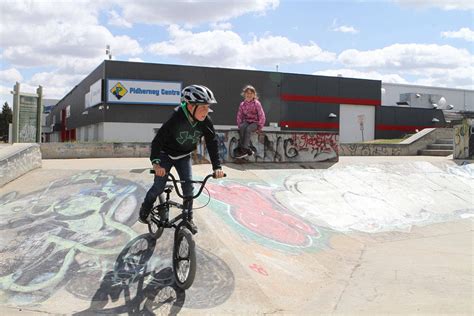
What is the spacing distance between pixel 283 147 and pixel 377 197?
2.92 m

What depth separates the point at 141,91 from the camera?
92.5 ft

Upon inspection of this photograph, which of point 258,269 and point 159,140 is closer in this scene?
point 159,140

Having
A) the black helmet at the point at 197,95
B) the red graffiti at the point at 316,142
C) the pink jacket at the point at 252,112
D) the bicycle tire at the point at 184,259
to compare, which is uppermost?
the pink jacket at the point at 252,112

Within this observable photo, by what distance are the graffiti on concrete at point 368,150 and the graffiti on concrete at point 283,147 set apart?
610 centimetres

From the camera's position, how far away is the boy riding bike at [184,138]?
15.0 ft

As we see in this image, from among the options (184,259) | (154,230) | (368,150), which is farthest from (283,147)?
(368,150)

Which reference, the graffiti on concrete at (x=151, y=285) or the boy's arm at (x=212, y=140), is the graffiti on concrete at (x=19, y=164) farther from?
the boy's arm at (x=212, y=140)

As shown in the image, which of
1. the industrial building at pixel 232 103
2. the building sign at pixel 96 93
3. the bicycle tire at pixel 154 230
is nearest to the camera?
the bicycle tire at pixel 154 230

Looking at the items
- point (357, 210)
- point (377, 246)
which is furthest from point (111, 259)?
point (357, 210)

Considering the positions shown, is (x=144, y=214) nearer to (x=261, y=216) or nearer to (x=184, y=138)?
(x=184, y=138)

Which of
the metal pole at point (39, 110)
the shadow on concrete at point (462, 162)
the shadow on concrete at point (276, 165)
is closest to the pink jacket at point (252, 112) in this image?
the shadow on concrete at point (276, 165)

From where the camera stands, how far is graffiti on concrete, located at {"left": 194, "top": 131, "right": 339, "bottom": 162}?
11.0 m

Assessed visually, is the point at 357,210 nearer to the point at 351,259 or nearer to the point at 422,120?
the point at 351,259

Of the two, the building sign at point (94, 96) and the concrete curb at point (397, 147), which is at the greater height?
the building sign at point (94, 96)
